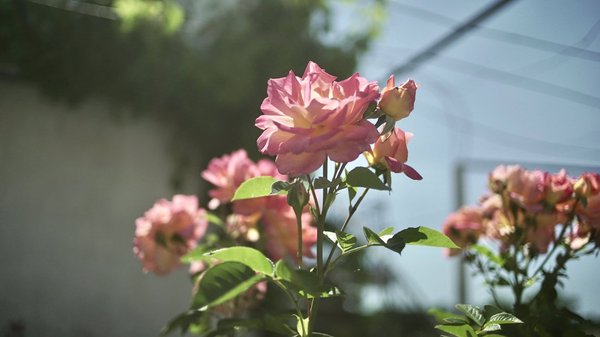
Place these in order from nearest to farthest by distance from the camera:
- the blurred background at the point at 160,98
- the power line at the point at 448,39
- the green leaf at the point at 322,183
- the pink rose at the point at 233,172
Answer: the green leaf at the point at 322,183 → the pink rose at the point at 233,172 → the power line at the point at 448,39 → the blurred background at the point at 160,98

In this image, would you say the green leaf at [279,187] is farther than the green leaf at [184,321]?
No

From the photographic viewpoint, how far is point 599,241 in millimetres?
1058

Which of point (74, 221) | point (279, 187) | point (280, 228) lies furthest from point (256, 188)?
point (74, 221)

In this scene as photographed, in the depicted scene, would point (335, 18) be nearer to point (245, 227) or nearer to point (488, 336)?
point (245, 227)

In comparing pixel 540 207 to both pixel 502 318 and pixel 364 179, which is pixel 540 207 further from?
pixel 364 179

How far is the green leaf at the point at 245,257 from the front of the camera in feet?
2.14

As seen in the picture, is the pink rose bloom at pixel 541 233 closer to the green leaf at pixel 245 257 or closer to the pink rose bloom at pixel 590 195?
the pink rose bloom at pixel 590 195

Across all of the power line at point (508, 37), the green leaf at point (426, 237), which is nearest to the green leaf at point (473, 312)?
the green leaf at point (426, 237)

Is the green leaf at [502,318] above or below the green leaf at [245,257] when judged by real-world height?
below

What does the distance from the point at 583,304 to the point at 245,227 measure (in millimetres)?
1903

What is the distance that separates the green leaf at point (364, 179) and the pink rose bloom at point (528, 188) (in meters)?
0.51

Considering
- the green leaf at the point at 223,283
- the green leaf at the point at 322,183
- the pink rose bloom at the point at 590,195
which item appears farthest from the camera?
the pink rose bloom at the point at 590,195

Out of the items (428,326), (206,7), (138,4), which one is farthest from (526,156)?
(138,4)

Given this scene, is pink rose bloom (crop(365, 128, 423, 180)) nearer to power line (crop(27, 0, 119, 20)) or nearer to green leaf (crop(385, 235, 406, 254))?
green leaf (crop(385, 235, 406, 254))
